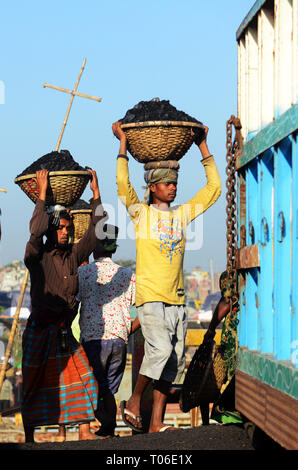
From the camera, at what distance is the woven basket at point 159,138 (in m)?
6.44

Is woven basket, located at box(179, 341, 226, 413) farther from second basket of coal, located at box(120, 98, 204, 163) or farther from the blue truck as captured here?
second basket of coal, located at box(120, 98, 204, 163)

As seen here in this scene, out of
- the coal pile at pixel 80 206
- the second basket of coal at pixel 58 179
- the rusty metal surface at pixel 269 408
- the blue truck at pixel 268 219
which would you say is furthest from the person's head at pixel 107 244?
the coal pile at pixel 80 206

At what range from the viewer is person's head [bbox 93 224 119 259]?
24.3 ft

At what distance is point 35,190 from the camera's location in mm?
6840

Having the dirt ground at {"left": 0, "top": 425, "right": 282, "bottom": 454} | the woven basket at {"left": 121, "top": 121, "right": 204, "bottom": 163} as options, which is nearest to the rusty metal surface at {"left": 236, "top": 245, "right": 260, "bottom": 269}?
the dirt ground at {"left": 0, "top": 425, "right": 282, "bottom": 454}

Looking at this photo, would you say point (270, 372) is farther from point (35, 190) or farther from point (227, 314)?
point (35, 190)

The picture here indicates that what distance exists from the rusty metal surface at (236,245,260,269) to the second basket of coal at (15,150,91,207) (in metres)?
1.66

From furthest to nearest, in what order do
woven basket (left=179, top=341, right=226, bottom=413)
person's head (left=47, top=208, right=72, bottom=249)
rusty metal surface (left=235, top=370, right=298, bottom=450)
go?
person's head (left=47, top=208, right=72, bottom=249)
woven basket (left=179, top=341, right=226, bottom=413)
rusty metal surface (left=235, top=370, right=298, bottom=450)

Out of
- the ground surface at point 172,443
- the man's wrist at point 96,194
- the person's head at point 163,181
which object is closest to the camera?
the ground surface at point 172,443

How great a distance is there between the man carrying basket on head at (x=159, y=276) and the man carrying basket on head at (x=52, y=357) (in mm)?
399

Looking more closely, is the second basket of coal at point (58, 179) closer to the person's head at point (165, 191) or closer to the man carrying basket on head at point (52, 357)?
the man carrying basket on head at point (52, 357)

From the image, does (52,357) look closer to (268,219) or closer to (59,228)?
(59,228)

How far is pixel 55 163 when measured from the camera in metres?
6.80

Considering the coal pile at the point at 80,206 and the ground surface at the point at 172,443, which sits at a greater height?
the coal pile at the point at 80,206
